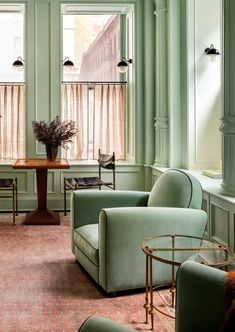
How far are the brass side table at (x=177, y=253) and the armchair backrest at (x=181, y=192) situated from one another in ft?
1.35

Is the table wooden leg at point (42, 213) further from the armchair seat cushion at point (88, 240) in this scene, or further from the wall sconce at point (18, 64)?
the armchair seat cushion at point (88, 240)

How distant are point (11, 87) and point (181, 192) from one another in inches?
159

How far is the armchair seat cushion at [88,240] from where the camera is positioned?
3.62m

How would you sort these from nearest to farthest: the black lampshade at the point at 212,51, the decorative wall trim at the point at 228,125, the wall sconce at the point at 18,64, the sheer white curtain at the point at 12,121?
the decorative wall trim at the point at 228,125 → the black lampshade at the point at 212,51 → the wall sconce at the point at 18,64 → the sheer white curtain at the point at 12,121

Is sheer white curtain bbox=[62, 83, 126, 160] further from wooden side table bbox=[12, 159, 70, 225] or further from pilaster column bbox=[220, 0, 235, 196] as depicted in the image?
pilaster column bbox=[220, 0, 235, 196]

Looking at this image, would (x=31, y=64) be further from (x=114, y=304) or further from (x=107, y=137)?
(x=114, y=304)

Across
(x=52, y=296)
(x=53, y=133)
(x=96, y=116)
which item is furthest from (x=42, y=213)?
(x=52, y=296)

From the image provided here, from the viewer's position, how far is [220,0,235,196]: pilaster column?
3.82 meters

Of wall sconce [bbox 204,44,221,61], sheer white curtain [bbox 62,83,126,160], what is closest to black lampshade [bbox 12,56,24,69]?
sheer white curtain [bbox 62,83,126,160]

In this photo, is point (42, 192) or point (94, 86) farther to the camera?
point (94, 86)

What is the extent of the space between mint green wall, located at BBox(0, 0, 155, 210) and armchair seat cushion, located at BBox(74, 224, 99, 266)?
2.86 meters

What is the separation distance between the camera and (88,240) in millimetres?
3768

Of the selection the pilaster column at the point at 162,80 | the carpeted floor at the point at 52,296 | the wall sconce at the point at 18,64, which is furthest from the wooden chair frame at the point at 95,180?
the wall sconce at the point at 18,64

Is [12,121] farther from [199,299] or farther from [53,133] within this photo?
[199,299]
